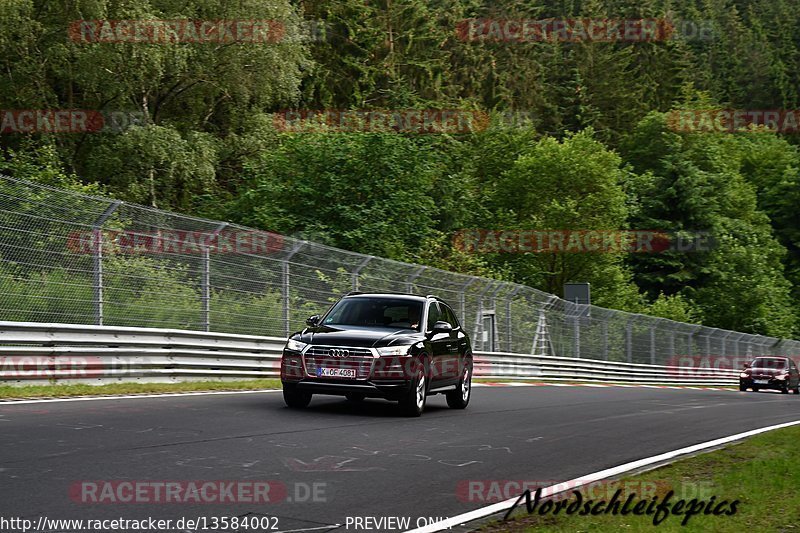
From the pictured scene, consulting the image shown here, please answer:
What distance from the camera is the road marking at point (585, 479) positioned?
7.17m

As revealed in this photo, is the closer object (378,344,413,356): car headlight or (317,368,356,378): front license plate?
(317,368,356,378): front license plate

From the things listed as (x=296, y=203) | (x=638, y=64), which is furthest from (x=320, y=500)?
(x=638, y=64)

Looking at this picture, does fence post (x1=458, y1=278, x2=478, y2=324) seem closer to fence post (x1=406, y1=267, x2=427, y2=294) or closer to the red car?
fence post (x1=406, y1=267, x2=427, y2=294)

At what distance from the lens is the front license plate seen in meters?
13.7

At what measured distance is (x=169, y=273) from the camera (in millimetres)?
18438

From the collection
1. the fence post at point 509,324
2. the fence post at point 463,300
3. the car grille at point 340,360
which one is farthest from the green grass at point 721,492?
the fence post at point 509,324

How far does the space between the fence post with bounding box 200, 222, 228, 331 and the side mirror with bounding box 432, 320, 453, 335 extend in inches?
212

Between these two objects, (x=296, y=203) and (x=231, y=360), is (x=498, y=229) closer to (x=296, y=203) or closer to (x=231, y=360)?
(x=296, y=203)

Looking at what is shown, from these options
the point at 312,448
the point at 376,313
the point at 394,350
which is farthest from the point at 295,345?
the point at 312,448

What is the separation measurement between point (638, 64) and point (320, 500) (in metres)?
105

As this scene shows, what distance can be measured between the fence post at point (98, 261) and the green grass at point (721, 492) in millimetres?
9256

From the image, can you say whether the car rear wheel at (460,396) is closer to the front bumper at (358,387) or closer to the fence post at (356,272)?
the front bumper at (358,387)

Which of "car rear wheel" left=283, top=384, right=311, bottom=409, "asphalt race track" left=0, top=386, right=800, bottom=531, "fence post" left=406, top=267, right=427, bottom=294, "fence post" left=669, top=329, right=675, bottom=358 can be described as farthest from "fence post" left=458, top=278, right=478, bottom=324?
"fence post" left=669, top=329, right=675, bottom=358

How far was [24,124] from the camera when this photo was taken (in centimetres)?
4088
